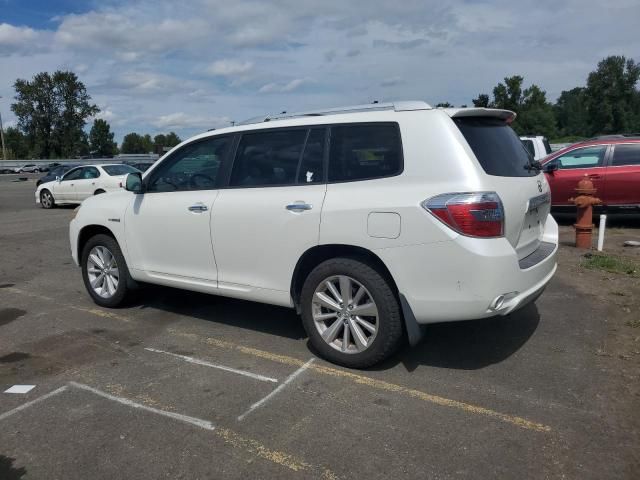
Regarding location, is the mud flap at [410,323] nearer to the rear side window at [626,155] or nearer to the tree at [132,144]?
the rear side window at [626,155]

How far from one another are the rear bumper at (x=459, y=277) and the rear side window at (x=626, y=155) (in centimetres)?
803

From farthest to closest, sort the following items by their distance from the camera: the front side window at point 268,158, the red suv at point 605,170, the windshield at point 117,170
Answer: the windshield at point 117,170 < the red suv at point 605,170 < the front side window at point 268,158

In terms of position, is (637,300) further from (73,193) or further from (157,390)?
(73,193)

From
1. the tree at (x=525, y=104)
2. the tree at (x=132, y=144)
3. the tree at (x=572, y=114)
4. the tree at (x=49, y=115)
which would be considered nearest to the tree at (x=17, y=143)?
the tree at (x=49, y=115)

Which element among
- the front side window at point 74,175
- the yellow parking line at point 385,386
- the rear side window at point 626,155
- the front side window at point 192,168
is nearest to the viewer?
the yellow parking line at point 385,386

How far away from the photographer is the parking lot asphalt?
295 cm

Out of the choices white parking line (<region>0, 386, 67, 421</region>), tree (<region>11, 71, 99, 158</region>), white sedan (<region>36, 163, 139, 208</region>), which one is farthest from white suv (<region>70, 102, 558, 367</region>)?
tree (<region>11, 71, 99, 158</region>)

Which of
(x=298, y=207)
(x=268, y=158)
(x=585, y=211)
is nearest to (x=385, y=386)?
(x=298, y=207)

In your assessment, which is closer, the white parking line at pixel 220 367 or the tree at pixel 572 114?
the white parking line at pixel 220 367

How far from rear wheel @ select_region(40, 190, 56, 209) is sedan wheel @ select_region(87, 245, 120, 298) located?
14.1 meters

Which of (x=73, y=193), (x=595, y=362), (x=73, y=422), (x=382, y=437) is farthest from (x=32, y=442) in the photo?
(x=73, y=193)

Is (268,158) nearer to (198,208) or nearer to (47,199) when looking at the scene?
(198,208)

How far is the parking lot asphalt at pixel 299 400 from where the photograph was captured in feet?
9.69

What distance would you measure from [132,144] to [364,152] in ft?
440
